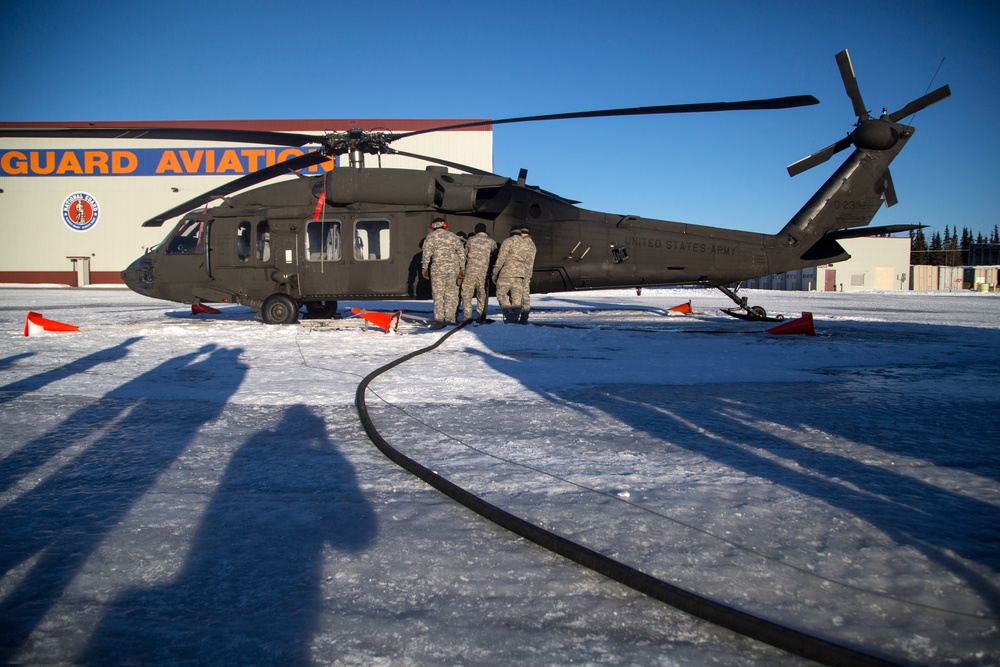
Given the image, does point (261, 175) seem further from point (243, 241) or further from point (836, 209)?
point (836, 209)

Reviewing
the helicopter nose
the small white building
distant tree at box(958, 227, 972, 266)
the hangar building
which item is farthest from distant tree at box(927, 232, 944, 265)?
the helicopter nose

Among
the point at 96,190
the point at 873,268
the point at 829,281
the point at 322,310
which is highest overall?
the point at 96,190

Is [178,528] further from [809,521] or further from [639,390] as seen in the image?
[639,390]

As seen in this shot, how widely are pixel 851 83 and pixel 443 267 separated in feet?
24.1

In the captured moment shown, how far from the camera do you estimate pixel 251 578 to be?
1.75 m

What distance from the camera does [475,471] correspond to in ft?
8.84

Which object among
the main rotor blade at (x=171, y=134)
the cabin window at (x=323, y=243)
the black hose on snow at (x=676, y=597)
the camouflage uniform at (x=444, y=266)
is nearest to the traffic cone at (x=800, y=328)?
the camouflage uniform at (x=444, y=266)

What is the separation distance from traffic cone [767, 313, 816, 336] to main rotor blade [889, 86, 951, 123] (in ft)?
13.5

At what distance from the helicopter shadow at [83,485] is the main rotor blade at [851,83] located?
10.2 meters

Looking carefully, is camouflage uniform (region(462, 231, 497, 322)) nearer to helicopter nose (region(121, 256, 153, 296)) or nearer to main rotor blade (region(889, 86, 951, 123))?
helicopter nose (region(121, 256, 153, 296))

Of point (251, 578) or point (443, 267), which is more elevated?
point (443, 267)

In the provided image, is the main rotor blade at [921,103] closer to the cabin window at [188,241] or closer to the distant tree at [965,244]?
the cabin window at [188,241]

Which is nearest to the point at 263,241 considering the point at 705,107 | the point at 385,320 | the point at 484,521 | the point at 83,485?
the point at 385,320

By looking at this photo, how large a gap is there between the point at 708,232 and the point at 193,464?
9.41 m
